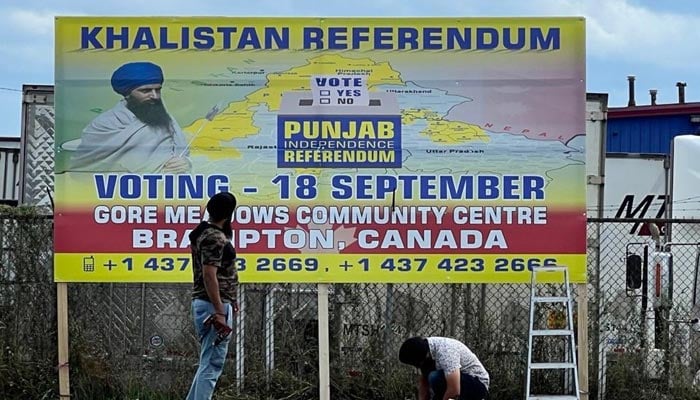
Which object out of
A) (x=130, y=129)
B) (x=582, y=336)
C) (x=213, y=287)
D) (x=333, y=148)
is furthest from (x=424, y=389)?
(x=130, y=129)

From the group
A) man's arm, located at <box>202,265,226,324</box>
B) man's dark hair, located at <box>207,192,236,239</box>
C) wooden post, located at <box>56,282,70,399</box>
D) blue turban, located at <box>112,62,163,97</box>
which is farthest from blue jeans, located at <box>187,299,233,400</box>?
blue turban, located at <box>112,62,163,97</box>

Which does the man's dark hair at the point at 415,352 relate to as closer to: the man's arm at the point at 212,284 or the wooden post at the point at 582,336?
the man's arm at the point at 212,284

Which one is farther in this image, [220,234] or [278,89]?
[278,89]

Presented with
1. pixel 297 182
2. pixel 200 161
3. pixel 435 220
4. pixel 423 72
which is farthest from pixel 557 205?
pixel 200 161

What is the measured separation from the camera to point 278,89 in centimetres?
909

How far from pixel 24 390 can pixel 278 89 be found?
3570 millimetres

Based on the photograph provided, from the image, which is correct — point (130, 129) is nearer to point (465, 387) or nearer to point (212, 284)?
point (212, 284)

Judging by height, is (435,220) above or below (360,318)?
above

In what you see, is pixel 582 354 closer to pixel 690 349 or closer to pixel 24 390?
pixel 690 349

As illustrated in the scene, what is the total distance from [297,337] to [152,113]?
2423mm

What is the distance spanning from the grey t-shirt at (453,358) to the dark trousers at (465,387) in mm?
50

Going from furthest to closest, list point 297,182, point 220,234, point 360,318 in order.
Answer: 1. point 360,318
2. point 297,182
3. point 220,234

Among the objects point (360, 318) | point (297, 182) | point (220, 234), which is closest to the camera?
point (220, 234)

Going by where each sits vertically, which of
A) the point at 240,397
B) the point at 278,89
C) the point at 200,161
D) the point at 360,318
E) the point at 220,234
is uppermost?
the point at 278,89
